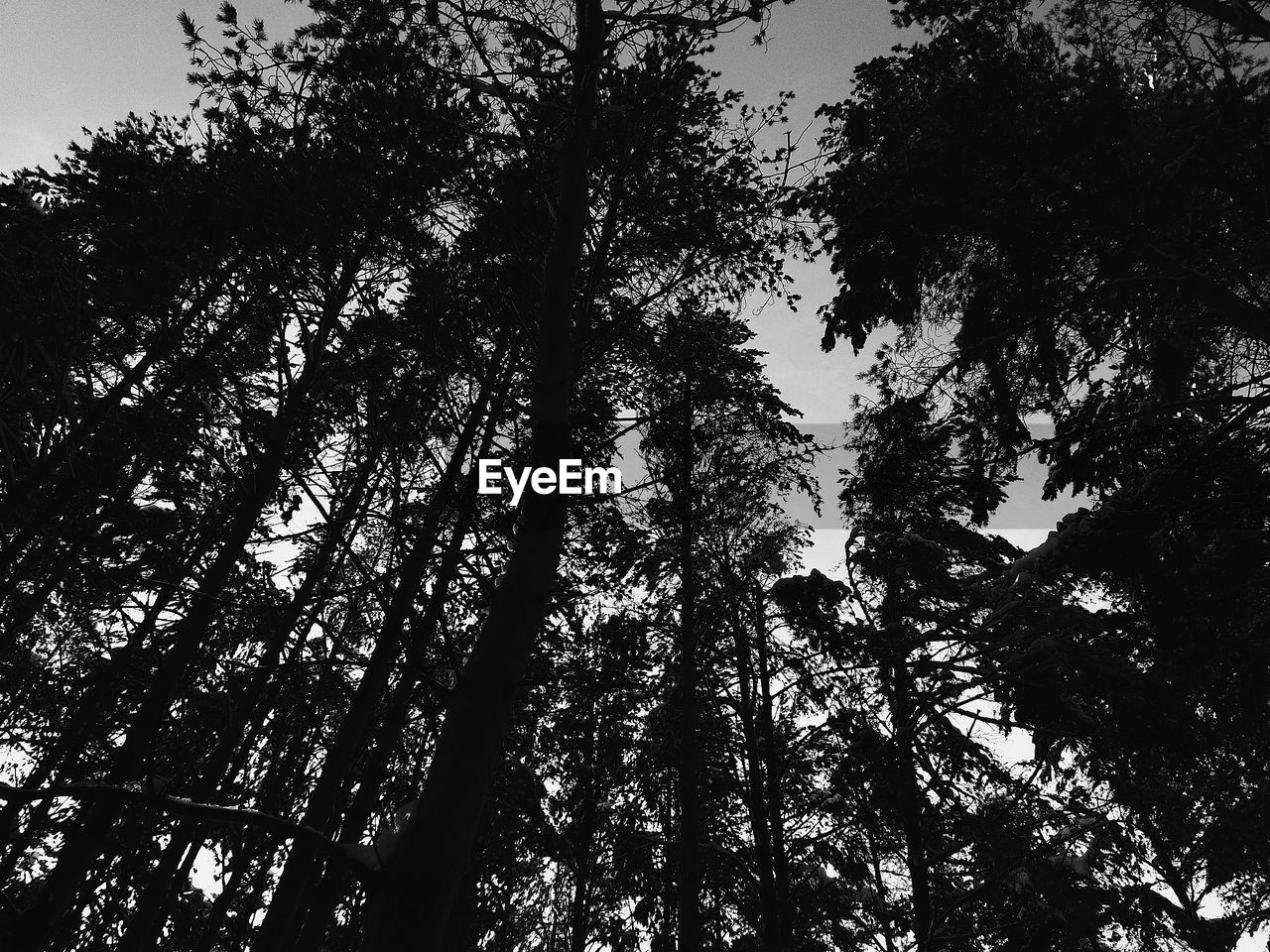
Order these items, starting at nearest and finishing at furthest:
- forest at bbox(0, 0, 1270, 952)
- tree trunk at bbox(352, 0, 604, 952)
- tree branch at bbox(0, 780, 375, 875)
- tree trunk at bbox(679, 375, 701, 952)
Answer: tree branch at bbox(0, 780, 375, 875)
tree trunk at bbox(352, 0, 604, 952)
forest at bbox(0, 0, 1270, 952)
tree trunk at bbox(679, 375, 701, 952)

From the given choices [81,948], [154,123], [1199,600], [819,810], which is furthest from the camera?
[819,810]

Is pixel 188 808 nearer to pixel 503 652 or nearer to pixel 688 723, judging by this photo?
pixel 503 652

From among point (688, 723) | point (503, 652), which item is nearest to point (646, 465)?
point (688, 723)

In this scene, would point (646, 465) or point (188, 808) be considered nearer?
point (188, 808)

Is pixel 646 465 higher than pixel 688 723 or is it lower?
higher

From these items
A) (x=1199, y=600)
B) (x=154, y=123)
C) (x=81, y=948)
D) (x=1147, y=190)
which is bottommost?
(x=81, y=948)

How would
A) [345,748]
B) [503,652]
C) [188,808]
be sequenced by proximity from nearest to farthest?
[188,808]
[503,652]
[345,748]

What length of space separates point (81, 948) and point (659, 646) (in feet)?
25.0

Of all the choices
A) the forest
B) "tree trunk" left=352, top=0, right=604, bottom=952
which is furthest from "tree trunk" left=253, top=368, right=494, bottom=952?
"tree trunk" left=352, top=0, right=604, bottom=952

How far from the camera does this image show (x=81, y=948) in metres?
6.82

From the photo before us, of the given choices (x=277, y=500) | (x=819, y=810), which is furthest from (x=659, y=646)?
(x=277, y=500)

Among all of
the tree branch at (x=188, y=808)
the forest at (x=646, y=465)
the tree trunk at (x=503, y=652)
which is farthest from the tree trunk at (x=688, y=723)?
the tree branch at (x=188, y=808)

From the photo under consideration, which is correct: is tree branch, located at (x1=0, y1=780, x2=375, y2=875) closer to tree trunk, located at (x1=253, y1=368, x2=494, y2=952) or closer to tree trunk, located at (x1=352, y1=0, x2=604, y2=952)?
tree trunk, located at (x1=352, y1=0, x2=604, y2=952)

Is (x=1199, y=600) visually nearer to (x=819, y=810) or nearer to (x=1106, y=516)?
(x=1106, y=516)
